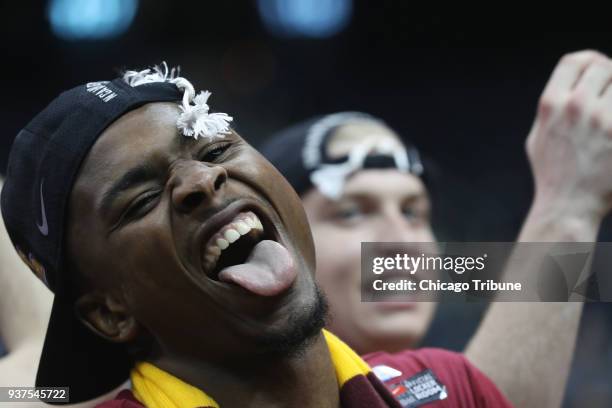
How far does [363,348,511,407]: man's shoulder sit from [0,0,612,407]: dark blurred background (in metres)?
3.90

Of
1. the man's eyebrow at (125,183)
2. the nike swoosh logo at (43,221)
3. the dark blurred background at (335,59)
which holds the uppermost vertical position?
the man's eyebrow at (125,183)

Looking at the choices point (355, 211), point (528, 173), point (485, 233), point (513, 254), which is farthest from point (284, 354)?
point (528, 173)

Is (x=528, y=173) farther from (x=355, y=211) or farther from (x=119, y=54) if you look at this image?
(x=355, y=211)

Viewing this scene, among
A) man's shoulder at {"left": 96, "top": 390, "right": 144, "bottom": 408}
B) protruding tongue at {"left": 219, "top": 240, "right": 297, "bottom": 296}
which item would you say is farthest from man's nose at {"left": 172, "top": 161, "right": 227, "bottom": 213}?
man's shoulder at {"left": 96, "top": 390, "right": 144, "bottom": 408}

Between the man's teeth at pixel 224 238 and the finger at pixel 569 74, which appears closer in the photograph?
the man's teeth at pixel 224 238

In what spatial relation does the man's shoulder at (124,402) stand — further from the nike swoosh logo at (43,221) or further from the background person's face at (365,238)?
the background person's face at (365,238)

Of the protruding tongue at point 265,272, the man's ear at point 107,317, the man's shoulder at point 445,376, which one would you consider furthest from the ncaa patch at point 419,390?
the man's ear at point 107,317

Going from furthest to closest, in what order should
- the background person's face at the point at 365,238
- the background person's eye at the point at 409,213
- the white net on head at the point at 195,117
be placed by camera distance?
the background person's eye at the point at 409,213 → the background person's face at the point at 365,238 → the white net on head at the point at 195,117

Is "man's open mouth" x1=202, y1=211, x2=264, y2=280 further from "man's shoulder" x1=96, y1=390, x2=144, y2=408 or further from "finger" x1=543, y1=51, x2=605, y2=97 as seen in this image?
"finger" x1=543, y1=51, x2=605, y2=97

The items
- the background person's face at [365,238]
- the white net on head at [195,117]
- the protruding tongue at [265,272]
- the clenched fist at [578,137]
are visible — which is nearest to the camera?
the protruding tongue at [265,272]

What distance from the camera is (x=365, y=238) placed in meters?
2.82

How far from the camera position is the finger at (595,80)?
6.63 feet

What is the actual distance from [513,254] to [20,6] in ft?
15.9

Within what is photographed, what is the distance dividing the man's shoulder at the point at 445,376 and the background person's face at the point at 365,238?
0.71 meters
